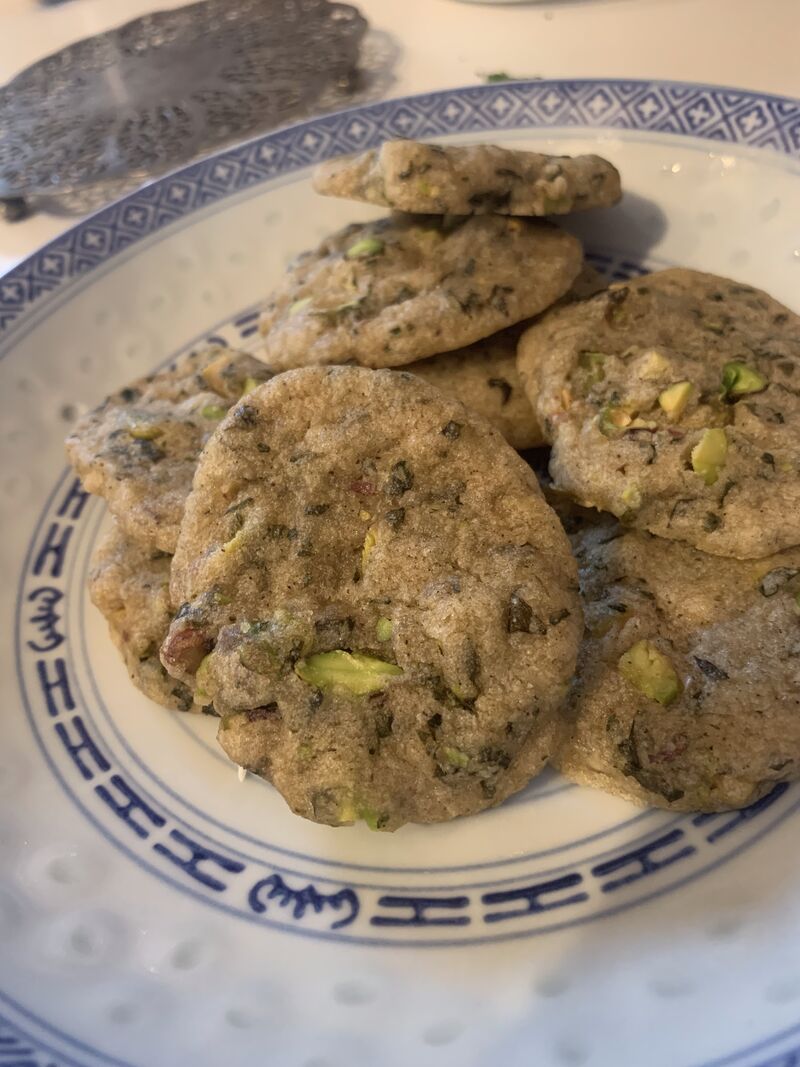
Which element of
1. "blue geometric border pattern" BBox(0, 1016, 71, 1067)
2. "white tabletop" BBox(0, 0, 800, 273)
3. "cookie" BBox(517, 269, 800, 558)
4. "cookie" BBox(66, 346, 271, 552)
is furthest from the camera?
"white tabletop" BBox(0, 0, 800, 273)

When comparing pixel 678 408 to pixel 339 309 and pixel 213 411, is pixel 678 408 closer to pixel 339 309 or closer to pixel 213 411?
pixel 339 309

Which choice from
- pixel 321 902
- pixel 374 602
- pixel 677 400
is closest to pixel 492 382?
pixel 677 400

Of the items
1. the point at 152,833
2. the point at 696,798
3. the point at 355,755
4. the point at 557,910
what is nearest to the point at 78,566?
the point at 152,833

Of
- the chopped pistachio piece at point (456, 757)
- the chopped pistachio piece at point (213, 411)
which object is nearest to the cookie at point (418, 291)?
the chopped pistachio piece at point (213, 411)

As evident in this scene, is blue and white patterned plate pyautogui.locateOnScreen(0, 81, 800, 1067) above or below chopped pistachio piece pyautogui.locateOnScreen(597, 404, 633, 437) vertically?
below

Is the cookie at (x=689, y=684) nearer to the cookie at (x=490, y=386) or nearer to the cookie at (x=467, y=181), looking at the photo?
the cookie at (x=490, y=386)

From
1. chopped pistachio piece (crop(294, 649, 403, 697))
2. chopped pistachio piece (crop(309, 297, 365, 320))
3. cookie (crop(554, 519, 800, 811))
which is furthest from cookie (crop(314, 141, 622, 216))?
chopped pistachio piece (crop(294, 649, 403, 697))

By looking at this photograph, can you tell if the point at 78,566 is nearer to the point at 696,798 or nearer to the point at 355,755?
the point at 355,755

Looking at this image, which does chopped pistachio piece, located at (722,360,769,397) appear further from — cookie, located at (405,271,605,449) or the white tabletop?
the white tabletop
